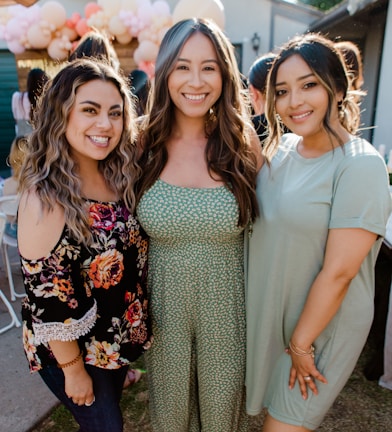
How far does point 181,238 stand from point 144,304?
1.08 ft

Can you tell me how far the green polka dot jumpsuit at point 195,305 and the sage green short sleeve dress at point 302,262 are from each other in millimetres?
85

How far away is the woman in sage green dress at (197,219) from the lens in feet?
5.38

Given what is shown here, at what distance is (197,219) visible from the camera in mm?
1604

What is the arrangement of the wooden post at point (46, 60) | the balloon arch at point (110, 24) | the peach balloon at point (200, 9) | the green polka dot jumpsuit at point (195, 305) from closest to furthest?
the green polka dot jumpsuit at point (195, 305)
the peach balloon at point (200, 9)
the balloon arch at point (110, 24)
the wooden post at point (46, 60)

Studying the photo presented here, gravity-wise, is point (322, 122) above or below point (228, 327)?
above

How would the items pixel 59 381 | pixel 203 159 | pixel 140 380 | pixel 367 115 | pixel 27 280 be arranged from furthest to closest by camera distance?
pixel 367 115, pixel 140 380, pixel 203 159, pixel 59 381, pixel 27 280

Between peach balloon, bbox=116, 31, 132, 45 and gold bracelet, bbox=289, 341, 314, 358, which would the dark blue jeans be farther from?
peach balloon, bbox=116, 31, 132, 45

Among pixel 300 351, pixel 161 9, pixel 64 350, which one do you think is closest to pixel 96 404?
pixel 64 350

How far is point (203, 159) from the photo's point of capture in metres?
1.79

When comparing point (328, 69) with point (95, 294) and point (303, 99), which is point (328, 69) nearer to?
point (303, 99)

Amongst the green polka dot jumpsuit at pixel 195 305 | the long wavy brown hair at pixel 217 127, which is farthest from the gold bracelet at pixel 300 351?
the long wavy brown hair at pixel 217 127

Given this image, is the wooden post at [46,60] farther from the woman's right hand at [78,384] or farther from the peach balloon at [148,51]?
the woman's right hand at [78,384]

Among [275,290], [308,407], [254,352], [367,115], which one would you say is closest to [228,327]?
[254,352]

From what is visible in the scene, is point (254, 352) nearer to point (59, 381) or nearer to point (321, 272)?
point (321, 272)
